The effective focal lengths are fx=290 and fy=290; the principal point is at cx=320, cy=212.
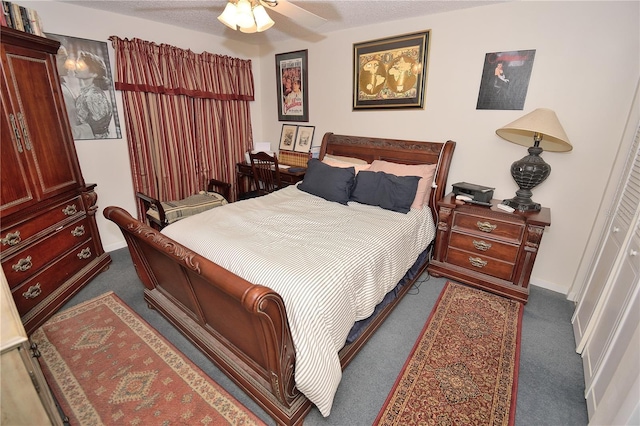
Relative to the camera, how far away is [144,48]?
3.04m

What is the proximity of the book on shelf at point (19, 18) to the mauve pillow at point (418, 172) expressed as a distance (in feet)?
9.56

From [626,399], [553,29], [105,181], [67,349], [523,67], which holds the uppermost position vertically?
[553,29]

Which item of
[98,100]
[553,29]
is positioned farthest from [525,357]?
[98,100]

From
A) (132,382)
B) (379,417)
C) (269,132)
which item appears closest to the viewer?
(379,417)

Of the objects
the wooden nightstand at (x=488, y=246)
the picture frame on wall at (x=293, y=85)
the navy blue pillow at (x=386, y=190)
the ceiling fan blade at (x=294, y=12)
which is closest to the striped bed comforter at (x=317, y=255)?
the navy blue pillow at (x=386, y=190)

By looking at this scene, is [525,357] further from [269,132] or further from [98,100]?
[98,100]

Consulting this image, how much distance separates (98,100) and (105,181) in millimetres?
817

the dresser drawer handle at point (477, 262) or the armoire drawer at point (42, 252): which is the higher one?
the armoire drawer at point (42, 252)

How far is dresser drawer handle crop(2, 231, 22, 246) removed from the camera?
72.5 inches

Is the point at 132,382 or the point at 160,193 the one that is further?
the point at 160,193

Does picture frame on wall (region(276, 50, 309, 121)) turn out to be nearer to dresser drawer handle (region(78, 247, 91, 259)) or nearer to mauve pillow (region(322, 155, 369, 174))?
mauve pillow (region(322, 155, 369, 174))

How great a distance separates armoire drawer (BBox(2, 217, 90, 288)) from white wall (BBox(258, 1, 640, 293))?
3089 millimetres

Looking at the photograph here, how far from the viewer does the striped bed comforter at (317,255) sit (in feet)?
4.48

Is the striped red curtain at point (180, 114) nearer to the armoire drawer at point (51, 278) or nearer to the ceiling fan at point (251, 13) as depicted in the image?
the armoire drawer at point (51, 278)
